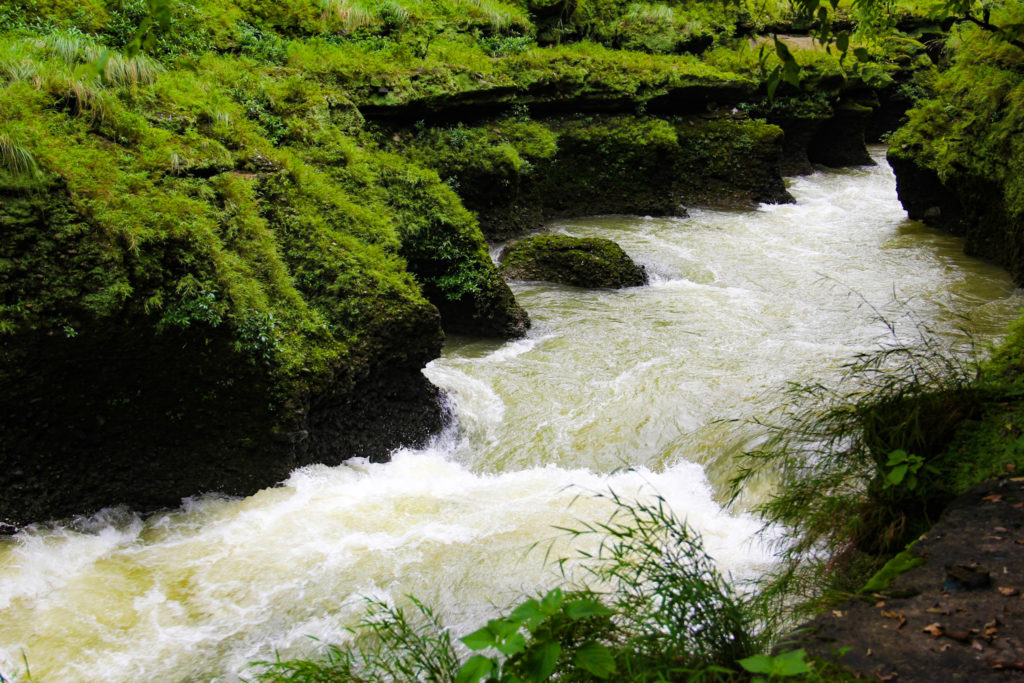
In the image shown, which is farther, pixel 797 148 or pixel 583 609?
pixel 797 148

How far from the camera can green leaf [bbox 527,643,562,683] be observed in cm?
218

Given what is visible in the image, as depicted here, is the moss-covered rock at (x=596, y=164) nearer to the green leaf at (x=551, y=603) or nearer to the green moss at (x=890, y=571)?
the green moss at (x=890, y=571)

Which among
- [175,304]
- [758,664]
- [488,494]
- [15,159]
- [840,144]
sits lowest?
[488,494]

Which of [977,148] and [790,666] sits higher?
[977,148]

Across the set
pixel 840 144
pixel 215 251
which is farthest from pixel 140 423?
pixel 840 144

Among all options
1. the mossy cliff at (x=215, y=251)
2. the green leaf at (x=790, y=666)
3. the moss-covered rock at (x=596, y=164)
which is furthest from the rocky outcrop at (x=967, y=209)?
the green leaf at (x=790, y=666)

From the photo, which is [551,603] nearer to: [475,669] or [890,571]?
[475,669]

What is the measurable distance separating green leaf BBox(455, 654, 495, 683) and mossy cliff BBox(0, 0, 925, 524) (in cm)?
209

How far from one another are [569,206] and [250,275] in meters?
9.65

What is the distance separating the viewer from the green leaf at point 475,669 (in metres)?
2.20

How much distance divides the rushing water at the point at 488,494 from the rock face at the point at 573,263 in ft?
0.99

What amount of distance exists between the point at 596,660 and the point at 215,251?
178 inches

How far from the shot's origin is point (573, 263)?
10.9m

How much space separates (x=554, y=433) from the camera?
6.93 meters
